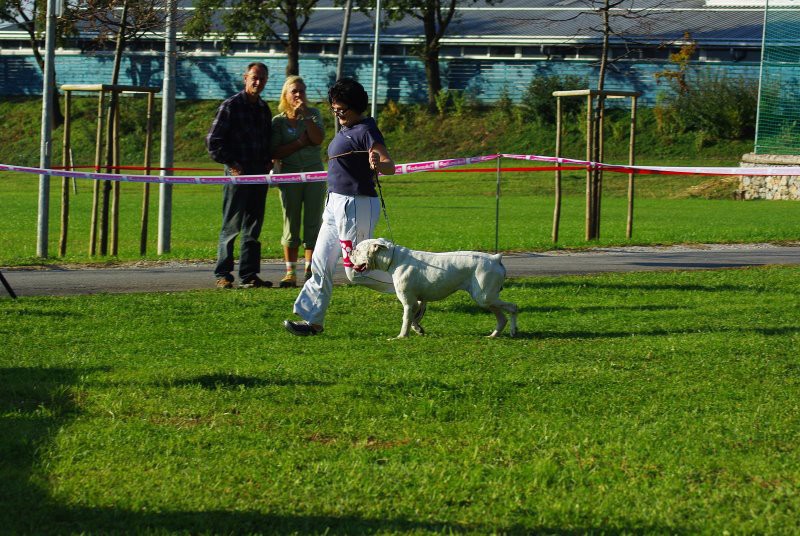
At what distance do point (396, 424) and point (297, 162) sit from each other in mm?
5694

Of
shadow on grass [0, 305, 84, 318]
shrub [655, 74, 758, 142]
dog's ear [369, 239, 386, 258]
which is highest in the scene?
shrub [655, 74, 758, 142]

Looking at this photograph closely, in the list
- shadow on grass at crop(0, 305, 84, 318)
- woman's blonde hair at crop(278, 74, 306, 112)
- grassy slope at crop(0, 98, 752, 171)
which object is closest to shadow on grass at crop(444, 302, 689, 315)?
woman's blonde hair at crop(278, 74, 306, 112)

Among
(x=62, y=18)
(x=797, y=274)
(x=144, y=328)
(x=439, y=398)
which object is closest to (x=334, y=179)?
(x=144, y=328)

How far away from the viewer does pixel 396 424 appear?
234 inches

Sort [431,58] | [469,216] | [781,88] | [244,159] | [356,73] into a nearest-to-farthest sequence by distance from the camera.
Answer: [244,159] < [469,216] < [781,88] < [431,58] < [356,73]

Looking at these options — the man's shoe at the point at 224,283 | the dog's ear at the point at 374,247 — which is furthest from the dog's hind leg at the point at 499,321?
the man's shoe at the point at 224,283

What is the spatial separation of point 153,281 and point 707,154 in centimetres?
3445

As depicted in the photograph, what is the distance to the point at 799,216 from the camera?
85.3ft

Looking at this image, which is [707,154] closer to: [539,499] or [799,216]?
[799,216]

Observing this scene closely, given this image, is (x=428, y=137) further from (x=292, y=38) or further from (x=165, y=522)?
(x=165, y=522)

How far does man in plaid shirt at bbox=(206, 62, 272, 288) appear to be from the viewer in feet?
35.9

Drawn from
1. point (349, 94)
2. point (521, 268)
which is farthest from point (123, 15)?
point (349, 94)

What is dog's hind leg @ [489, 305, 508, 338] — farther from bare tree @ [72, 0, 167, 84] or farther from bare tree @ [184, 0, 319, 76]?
bare tree @ [184, 0, 319, 76]

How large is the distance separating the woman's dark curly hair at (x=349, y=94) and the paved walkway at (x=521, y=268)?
12.0 ft
